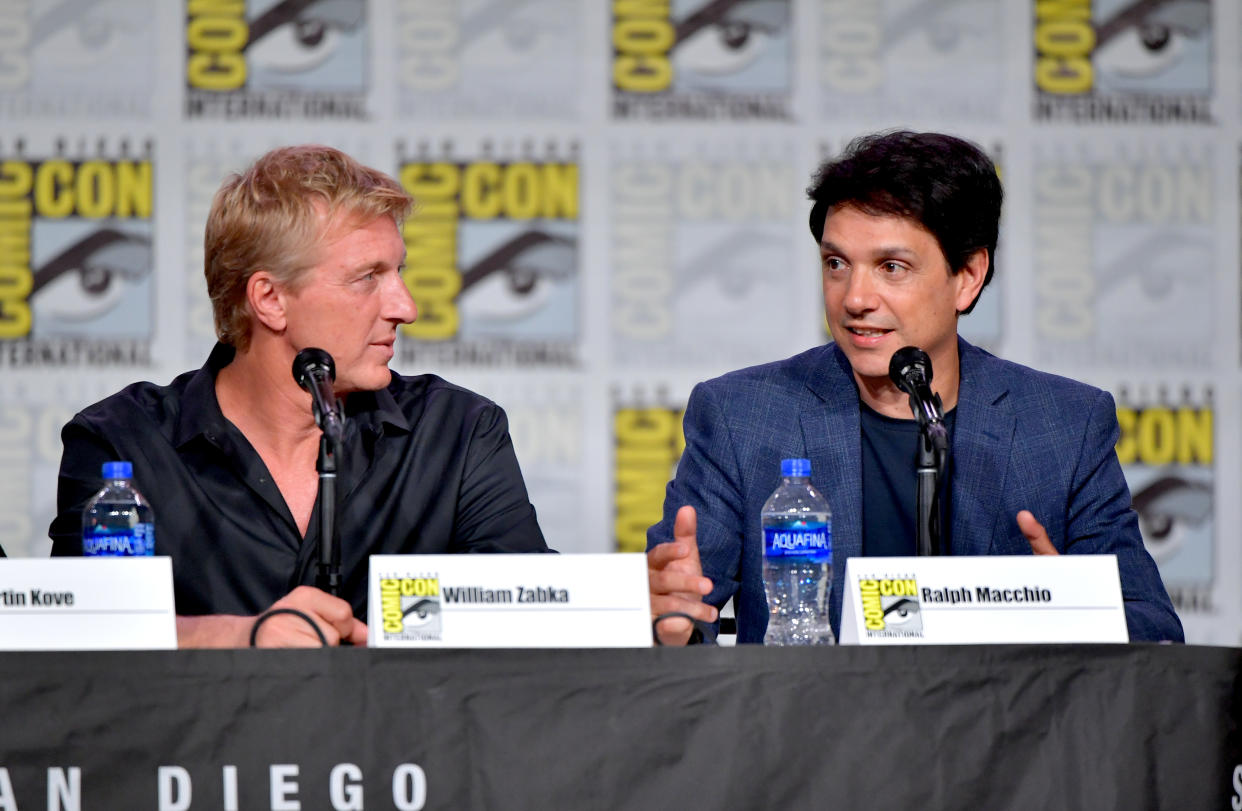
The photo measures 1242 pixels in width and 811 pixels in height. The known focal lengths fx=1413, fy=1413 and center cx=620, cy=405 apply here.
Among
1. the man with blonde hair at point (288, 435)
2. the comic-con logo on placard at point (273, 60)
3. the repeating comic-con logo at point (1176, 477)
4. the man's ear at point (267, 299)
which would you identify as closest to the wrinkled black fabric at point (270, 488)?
the man with blonde hair at point (288, 435)

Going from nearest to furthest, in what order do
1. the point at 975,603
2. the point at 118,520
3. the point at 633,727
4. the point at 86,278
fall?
the point at 633,727 → the point at 975,603 → the point at 118,520 → the point at 86,278

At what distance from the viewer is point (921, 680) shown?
1.55m

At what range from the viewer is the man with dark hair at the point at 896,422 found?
243 cm

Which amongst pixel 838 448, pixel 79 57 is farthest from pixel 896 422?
pixel 79 57

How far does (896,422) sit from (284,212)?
113 cm

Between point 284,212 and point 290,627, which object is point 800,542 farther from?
point 284,212

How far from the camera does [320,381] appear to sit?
1.98 m

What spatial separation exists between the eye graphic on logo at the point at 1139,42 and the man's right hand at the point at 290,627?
2854 millimetres

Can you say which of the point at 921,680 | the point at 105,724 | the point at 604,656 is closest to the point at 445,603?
the point at 604,656

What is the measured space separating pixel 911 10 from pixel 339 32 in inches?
60.1

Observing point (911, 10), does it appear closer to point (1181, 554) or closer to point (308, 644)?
point (1181, 554)

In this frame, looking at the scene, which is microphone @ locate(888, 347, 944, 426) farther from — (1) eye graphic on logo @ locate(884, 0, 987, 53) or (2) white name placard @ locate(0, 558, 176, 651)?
(1) eye graphic on logo @ locate(884, 0, 987, 53)

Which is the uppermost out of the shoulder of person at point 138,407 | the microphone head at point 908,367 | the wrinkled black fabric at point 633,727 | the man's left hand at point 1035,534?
the microphone head at point 908,367

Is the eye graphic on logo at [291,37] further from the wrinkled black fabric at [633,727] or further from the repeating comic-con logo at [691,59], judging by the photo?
the wrinkled black fabric at [633,727]
